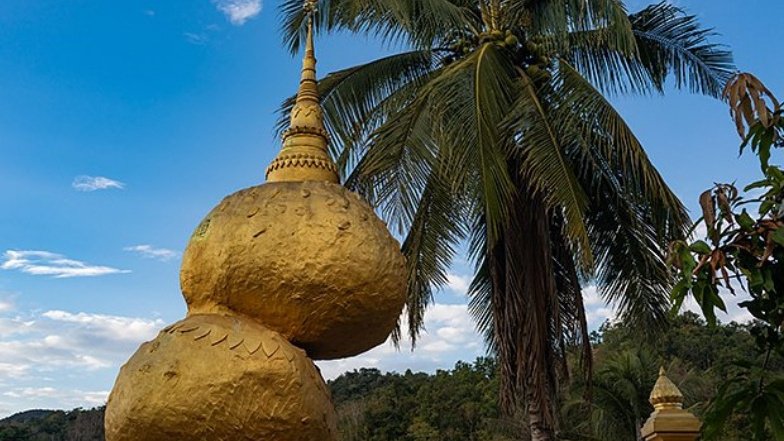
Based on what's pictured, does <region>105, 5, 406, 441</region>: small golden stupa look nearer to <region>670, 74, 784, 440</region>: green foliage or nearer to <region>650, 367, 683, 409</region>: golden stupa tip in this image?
<region>670, 74, 784, 440</region>: green foliage

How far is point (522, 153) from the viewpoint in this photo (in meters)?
7.36

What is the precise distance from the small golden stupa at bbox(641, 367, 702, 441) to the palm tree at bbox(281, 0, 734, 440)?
1873 mm

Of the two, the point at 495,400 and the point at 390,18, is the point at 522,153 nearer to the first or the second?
the point at 390,18

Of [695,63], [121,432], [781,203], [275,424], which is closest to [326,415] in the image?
[275,424]

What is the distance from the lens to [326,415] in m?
3.08

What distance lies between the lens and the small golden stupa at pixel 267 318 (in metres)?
2.86

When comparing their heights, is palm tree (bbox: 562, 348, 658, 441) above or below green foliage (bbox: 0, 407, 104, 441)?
below

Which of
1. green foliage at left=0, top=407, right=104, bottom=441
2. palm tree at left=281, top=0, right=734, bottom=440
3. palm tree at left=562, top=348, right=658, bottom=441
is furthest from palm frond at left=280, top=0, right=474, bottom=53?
green foliage at left=0, top=407, right=104, bottom=441

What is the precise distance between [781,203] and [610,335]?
28037 mm

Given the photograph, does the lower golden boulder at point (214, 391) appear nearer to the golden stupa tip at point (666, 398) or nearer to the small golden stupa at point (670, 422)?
the small golden stupa at point (670, 422)

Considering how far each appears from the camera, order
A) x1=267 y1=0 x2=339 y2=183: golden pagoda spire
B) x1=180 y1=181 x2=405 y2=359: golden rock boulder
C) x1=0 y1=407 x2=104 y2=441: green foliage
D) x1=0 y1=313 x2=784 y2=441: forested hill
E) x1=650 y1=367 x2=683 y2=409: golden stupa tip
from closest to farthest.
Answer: x1=180 y1=181 x2=405 y2=359: golden rock boulder < x1=267 y1=0 x2=339 y2=183: golden pagoda spire < x1=650 y1=367 x2=683 y2=409: golden stupa tip < x1=0 y1=313 x2=784 y2=441: forested hill < x1=0 y1=407 x2=104 y2=441: green foliage

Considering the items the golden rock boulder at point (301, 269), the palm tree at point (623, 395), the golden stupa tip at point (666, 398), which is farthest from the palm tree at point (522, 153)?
the palm tree at point (623, 395)

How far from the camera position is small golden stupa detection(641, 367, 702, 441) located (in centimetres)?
471

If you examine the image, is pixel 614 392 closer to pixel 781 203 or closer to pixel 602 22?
pixel 602 22
